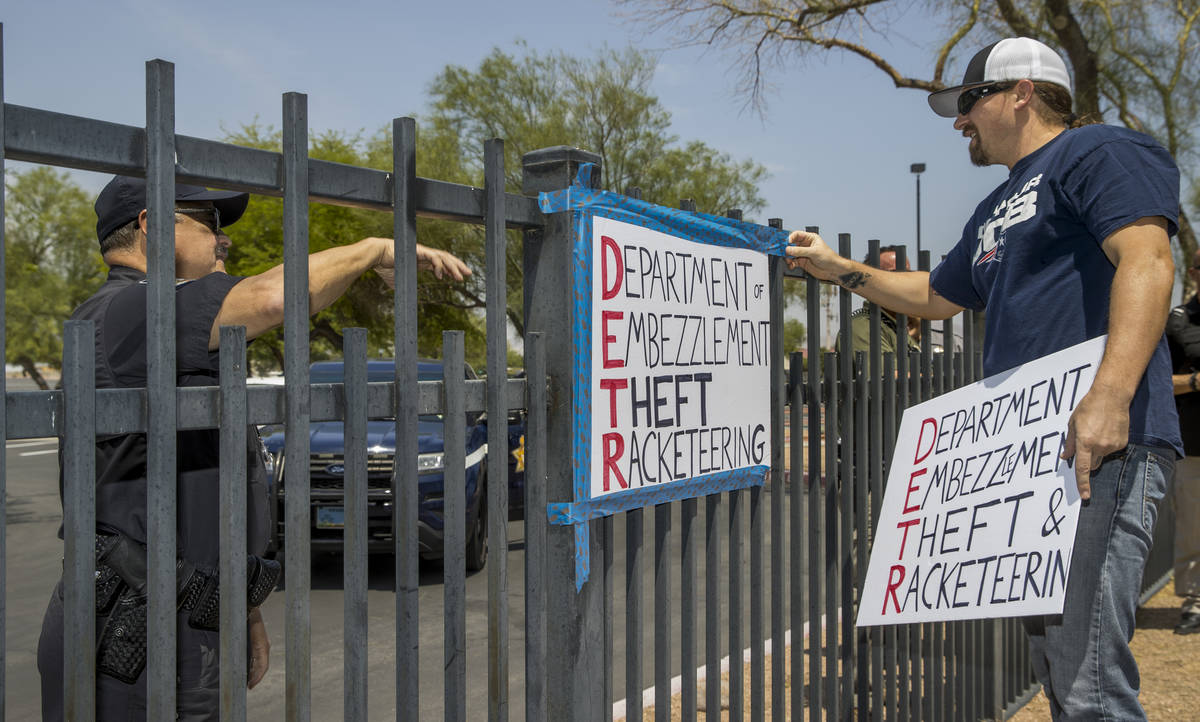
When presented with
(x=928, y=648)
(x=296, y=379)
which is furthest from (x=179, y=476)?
(x=928, y=648)

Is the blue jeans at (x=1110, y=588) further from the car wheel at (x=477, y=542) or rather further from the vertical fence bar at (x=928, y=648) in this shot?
the car wheel at (x=477, y=542)

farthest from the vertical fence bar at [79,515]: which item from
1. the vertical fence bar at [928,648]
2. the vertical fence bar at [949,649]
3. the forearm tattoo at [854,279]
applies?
the vertical fence bar at [949,649]

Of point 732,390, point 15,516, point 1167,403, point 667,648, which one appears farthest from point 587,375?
point 15,516

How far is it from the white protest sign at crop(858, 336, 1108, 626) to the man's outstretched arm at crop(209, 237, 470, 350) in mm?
1623

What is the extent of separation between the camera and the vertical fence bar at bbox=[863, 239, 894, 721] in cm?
359

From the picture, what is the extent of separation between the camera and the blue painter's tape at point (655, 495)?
7.67 ft

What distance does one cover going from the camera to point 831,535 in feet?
11.5

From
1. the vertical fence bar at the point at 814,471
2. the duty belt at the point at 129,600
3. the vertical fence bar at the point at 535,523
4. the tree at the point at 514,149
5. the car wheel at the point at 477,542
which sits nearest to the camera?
the duty belt at the point at 129,600

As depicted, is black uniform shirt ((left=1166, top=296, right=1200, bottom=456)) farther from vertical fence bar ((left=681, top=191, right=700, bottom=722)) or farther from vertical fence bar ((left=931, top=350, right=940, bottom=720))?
vertical fence bar ((left=681, top=191, right=700, bottom=722))

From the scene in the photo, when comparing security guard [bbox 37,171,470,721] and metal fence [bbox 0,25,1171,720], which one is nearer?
metal fence [bbox 0,25,1171,720]

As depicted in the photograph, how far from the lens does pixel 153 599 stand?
1653mm

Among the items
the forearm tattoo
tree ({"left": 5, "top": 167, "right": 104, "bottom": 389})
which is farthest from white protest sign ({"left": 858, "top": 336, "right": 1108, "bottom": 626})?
tree ({"left": 5, "top": 167, "right": 104, "bottom": 389})

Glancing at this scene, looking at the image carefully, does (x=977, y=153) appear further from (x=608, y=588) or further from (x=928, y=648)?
(x=928, y=648)

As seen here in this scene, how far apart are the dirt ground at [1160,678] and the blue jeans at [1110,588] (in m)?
1.68
